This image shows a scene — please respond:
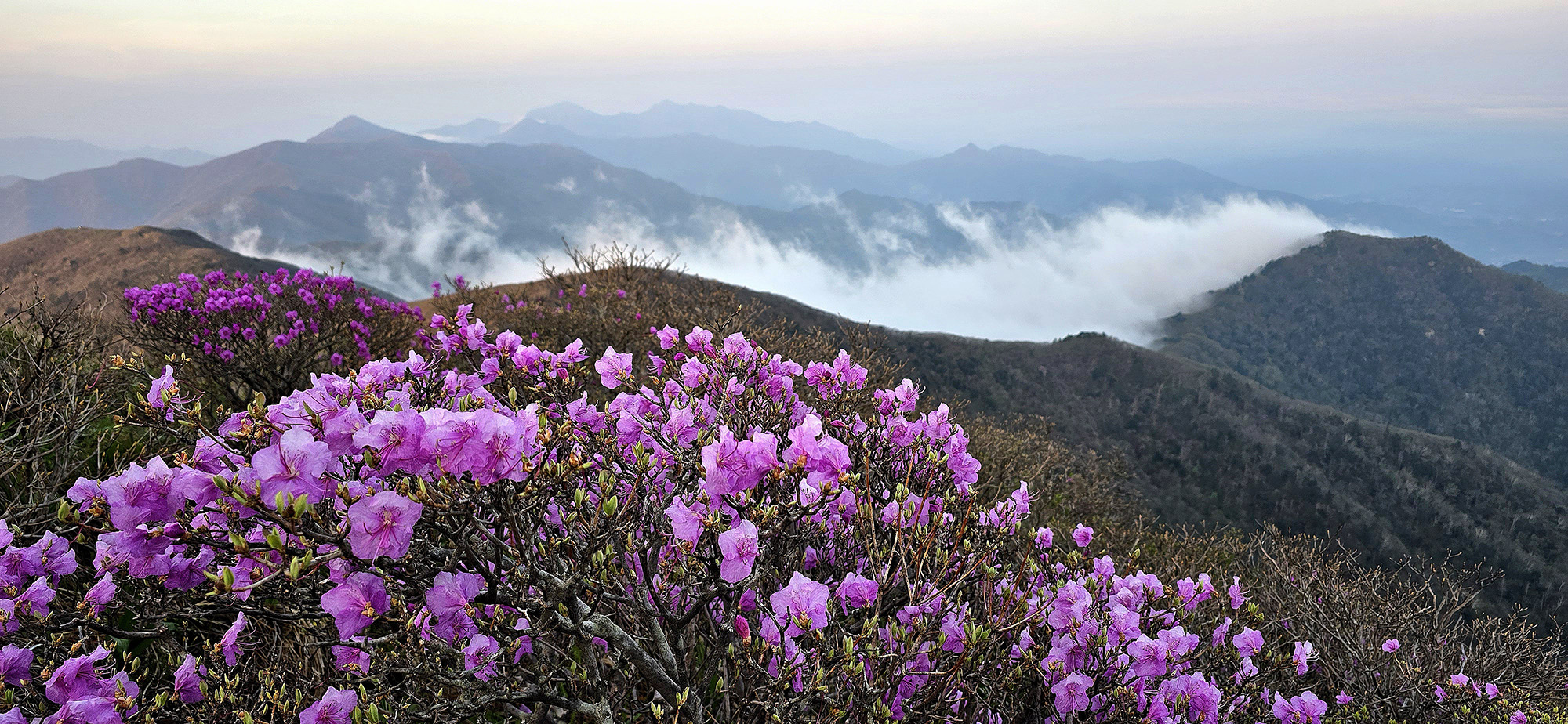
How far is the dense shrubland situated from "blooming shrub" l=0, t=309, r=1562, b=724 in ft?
0.05

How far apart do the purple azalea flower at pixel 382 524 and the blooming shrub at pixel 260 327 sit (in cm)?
916

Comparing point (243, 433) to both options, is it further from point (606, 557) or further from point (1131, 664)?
point (1131, 664)

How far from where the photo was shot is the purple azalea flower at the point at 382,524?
5.97ft

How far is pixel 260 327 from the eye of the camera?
10.6 metres

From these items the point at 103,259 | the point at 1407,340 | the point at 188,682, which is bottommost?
the point at 1407,340

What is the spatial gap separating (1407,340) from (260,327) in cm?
19597

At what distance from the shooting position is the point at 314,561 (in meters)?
1.80

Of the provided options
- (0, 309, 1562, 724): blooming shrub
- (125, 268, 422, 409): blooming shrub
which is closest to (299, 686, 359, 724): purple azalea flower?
(0, 309, 1562, 724): blooming shrub

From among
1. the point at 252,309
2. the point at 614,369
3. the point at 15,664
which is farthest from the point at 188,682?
the point at 252,309

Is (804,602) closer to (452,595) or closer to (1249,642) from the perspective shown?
(452,595)

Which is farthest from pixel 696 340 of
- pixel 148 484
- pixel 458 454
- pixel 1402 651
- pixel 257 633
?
pixel 1402 651

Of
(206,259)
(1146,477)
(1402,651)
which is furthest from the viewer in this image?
(1146,477)

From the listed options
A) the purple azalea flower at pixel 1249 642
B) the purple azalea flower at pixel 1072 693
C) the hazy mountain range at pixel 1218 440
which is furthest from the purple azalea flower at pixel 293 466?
the hazy mountain range at pixel 1218 440

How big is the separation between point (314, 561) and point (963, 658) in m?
2.09
